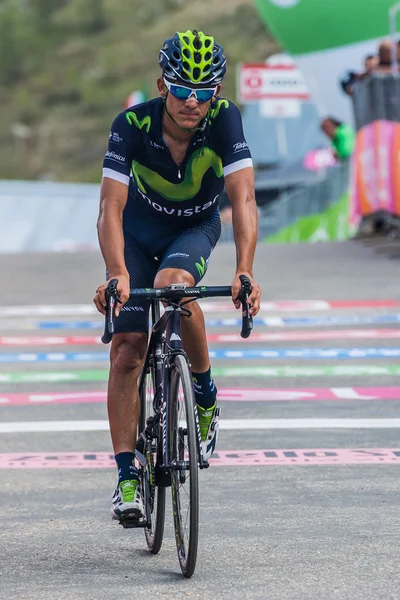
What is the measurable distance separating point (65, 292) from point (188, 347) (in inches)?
477

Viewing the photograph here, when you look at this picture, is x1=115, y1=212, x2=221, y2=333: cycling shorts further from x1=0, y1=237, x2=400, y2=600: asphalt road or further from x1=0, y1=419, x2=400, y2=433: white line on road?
x1=0, y1=419, x2=400, y2=433: white line on road

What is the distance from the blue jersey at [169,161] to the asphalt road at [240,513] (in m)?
1.43

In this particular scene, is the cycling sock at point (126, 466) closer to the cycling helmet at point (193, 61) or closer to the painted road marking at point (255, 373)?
the cycling helmet at point (193, 61)

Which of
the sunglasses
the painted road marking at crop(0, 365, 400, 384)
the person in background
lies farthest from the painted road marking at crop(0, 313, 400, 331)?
the person in background

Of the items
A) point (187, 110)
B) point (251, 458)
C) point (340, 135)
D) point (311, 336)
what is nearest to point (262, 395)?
point (251, 458)

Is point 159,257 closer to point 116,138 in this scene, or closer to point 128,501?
point 116,138

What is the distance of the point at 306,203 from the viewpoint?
39.6 m

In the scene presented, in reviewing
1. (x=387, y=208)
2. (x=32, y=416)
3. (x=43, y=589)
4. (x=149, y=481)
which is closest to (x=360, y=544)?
(x=149, y=481)

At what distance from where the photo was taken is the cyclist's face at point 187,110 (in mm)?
5820

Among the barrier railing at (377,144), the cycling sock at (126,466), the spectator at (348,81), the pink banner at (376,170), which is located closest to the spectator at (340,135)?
the spectator at (348,81)

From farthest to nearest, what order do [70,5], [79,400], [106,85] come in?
[70,5], [106,85], [79,400]

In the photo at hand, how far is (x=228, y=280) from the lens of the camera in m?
18.8

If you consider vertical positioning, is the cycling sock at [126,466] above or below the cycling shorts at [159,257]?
below

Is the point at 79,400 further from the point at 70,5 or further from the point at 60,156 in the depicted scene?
the point at 70,5
